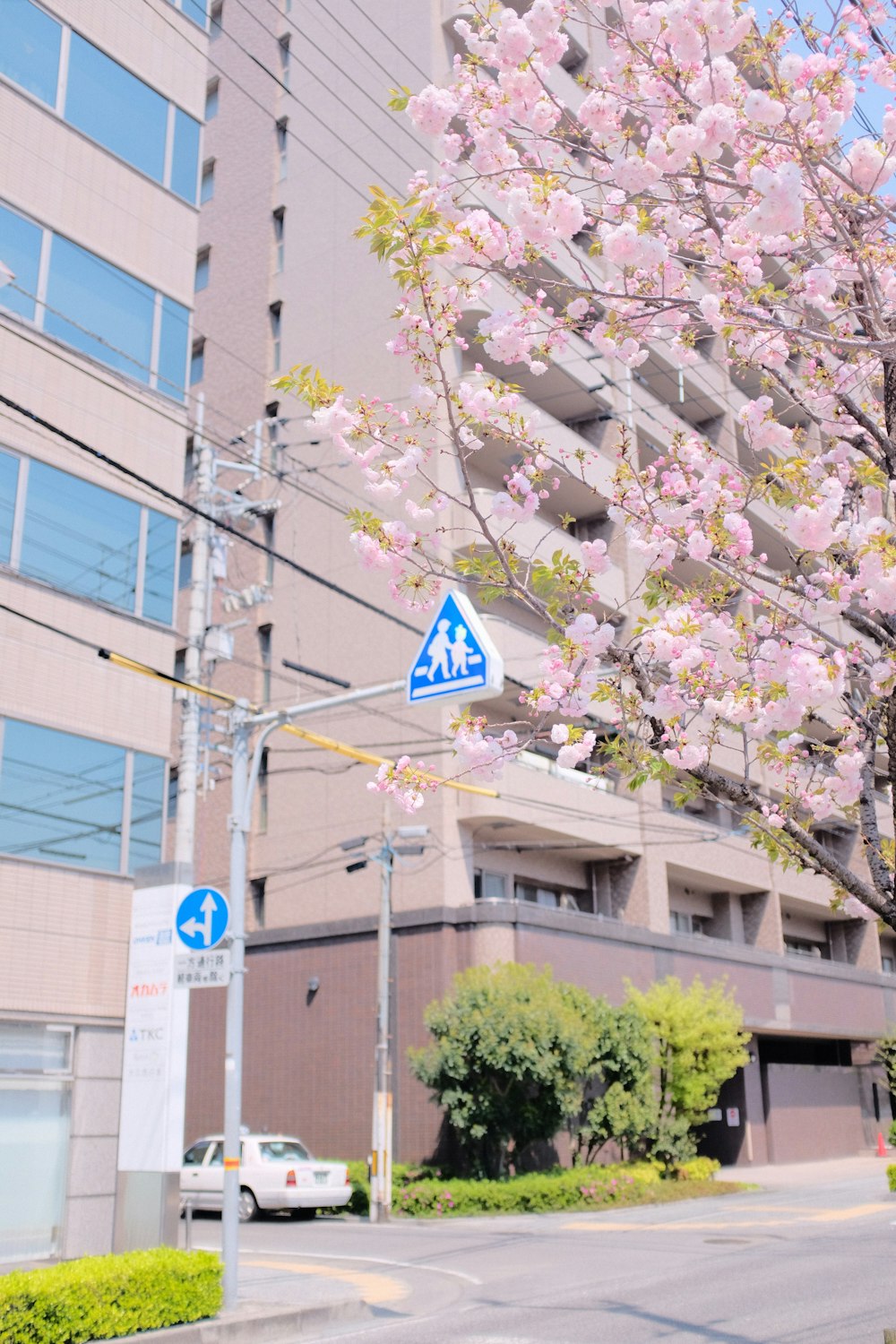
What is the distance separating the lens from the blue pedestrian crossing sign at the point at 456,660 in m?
9.41

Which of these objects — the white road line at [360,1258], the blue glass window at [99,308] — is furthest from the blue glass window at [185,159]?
the white road line at [360,1258]

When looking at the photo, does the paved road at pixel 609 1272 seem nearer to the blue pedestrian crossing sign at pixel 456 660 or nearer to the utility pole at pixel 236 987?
the utility pole at pixel 236 987

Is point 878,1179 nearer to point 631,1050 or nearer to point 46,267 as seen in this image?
point 631,1050

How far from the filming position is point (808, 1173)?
107 feet

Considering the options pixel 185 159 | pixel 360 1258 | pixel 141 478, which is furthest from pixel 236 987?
pixel 185 159

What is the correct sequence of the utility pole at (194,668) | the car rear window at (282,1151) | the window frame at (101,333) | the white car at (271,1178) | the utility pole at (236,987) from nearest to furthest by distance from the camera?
the utility pole at (236,987) < the window frame at (101,333) < the utility pole at (194,668) < the white car at (271,1178) < the car rear window at (282,1151)

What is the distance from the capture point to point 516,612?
30.6 m

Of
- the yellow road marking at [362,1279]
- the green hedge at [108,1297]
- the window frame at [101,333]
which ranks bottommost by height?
the yellow road marking at [362,1279]

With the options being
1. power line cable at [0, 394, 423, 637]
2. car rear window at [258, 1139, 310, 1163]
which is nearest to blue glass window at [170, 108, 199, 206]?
power line cable at [0, 394, 423, 637]

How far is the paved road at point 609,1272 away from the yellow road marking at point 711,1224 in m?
0.03

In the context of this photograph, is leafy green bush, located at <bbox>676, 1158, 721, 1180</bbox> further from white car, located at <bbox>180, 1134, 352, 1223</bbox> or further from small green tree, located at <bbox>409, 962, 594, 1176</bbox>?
white car, located at <bbox>180, 1134, 352, 1223</bbox>

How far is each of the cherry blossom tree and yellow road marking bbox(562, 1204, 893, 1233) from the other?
13.3m

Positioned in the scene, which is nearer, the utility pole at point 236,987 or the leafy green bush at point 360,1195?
the utility pole at point 236,987

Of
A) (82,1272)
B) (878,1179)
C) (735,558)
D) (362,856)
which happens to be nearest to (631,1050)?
(362,856)
